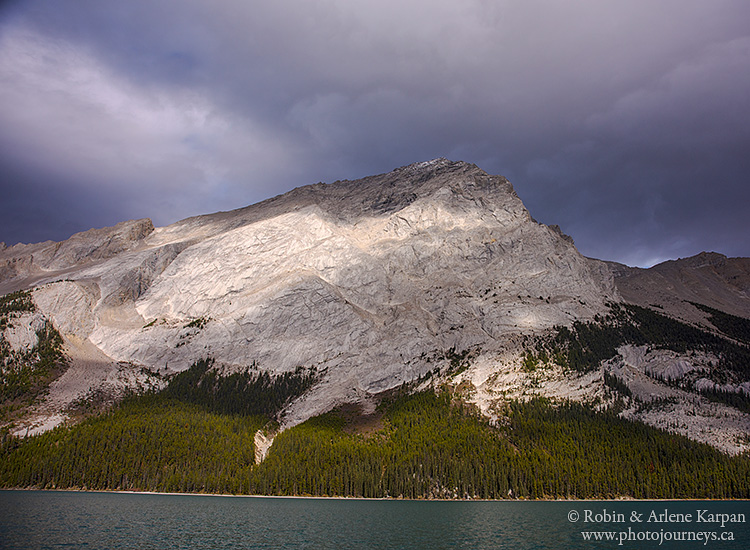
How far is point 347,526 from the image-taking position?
191ft

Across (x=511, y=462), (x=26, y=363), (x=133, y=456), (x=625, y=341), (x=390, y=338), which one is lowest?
(x=511, y=462)

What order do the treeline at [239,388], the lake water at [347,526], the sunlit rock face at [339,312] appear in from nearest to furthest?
1. the lake water at [347,526]
2. the treeline at [239,388]
3. the sunlit rock face at [339,312]

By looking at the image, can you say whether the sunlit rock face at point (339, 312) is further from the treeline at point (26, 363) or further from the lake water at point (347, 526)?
the lake water at point (347, 526)

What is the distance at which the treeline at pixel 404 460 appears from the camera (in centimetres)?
10425

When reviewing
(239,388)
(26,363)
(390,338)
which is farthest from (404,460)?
(26,363)

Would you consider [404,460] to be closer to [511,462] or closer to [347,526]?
[511,462]

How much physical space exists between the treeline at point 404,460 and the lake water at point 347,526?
2135 cm

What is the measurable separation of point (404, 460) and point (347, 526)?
5478 centimetres

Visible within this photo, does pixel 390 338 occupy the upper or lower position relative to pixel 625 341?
upper

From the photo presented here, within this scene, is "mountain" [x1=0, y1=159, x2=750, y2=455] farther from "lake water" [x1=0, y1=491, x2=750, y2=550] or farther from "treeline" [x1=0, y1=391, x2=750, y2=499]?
"lake water" [x1=0, y1=491, x2=750, y2=550]

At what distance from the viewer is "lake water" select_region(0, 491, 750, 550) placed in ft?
152

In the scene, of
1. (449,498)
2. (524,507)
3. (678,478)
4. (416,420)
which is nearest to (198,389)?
(416,420)

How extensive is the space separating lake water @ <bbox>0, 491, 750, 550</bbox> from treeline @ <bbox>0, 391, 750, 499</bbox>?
21352 millimetres

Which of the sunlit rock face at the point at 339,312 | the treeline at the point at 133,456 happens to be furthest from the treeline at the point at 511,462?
the sunlit rock face at the point at 339,312
